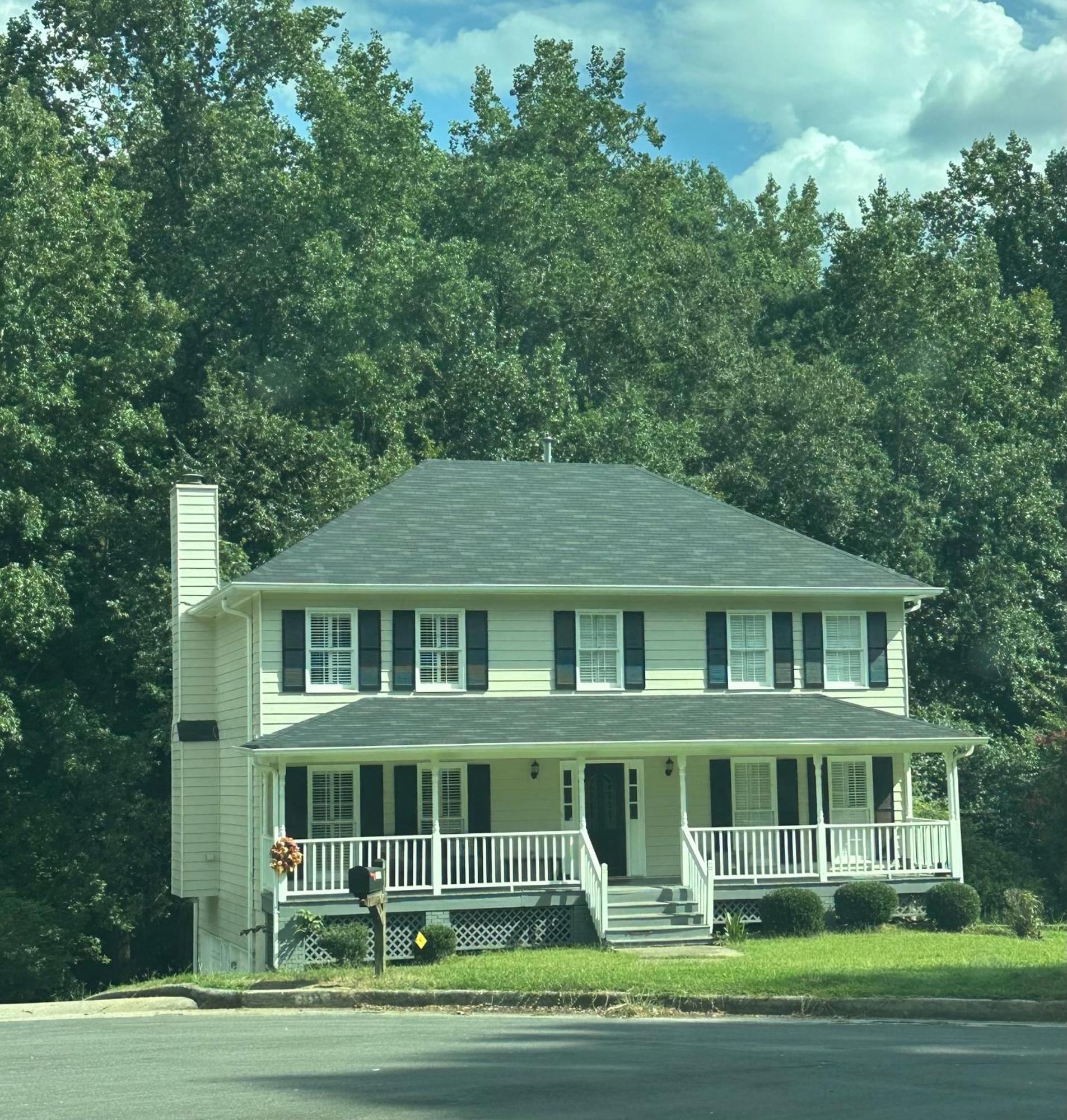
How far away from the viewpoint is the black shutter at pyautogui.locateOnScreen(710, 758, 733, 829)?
2964 cm

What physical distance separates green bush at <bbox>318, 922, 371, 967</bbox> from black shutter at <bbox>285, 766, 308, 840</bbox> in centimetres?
308

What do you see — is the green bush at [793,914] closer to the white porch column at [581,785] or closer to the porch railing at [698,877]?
the porch railing at [698,877]

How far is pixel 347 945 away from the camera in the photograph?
80.5ft

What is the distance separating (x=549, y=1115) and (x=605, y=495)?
22.5 m

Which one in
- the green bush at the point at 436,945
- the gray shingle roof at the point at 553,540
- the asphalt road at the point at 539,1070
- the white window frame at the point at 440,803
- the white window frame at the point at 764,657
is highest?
the gray shingle roof at the point at 553,540

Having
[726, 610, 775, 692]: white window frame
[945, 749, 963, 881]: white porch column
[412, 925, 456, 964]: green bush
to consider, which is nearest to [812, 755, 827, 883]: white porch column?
[945, 749, 963, 881]: white porch column

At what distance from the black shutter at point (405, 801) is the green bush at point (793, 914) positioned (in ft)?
19.4

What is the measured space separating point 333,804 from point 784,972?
10.1 metres

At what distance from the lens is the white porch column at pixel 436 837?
26.0 m

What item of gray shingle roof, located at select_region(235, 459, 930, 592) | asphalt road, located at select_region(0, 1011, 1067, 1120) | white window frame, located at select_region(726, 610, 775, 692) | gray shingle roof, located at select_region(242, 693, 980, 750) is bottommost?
asphalt road, located at select_region(0, 1011, 1067, 1120)

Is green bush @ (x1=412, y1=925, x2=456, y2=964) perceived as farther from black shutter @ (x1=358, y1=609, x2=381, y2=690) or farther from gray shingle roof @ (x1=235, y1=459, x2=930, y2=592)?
gray shingle roof @ (x1=235, y1=459, x2=930, y2=592)

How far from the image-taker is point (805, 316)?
56.6m

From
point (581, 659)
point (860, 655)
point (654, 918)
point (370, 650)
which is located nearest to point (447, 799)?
point (370, 650)

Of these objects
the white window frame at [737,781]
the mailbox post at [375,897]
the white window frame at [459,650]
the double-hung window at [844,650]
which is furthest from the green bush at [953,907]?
the mailbox post at [375,897]
